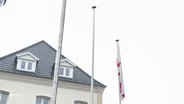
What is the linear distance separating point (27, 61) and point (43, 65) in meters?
1.24

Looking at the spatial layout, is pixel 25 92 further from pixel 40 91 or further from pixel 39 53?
pixel 39 53

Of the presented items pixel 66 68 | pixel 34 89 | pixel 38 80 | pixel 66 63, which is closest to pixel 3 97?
pixel 34 89

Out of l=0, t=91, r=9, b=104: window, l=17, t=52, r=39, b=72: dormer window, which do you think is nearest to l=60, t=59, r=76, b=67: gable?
l=17, t=52, r=39, b=72: dormer window

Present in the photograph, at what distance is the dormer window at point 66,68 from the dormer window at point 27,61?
6.42 feet

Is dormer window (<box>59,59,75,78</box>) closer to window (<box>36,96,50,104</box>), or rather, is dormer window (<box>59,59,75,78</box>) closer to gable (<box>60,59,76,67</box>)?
gable (<box>60,59,76,67</box>)

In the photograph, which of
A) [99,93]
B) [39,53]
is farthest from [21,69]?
[99,93]

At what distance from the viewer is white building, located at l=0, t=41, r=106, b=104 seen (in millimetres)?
19109

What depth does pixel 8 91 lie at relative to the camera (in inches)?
744

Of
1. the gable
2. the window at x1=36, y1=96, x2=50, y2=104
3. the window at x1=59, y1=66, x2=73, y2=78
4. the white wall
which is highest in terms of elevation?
the gable

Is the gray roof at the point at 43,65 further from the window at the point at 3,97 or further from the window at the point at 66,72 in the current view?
the window at the point at 3,97

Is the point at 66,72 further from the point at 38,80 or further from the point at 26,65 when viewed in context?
the point at 26,65

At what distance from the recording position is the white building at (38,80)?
1911 centimetres

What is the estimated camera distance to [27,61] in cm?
2086

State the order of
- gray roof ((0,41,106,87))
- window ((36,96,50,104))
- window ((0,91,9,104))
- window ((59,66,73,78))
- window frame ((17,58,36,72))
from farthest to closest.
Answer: window ((59,66,73,78))
window frame ((17,58,36,72))
gray roof ((0,41,106,87))
window ((36,96,50,104))
window ((0,91,9,104))
